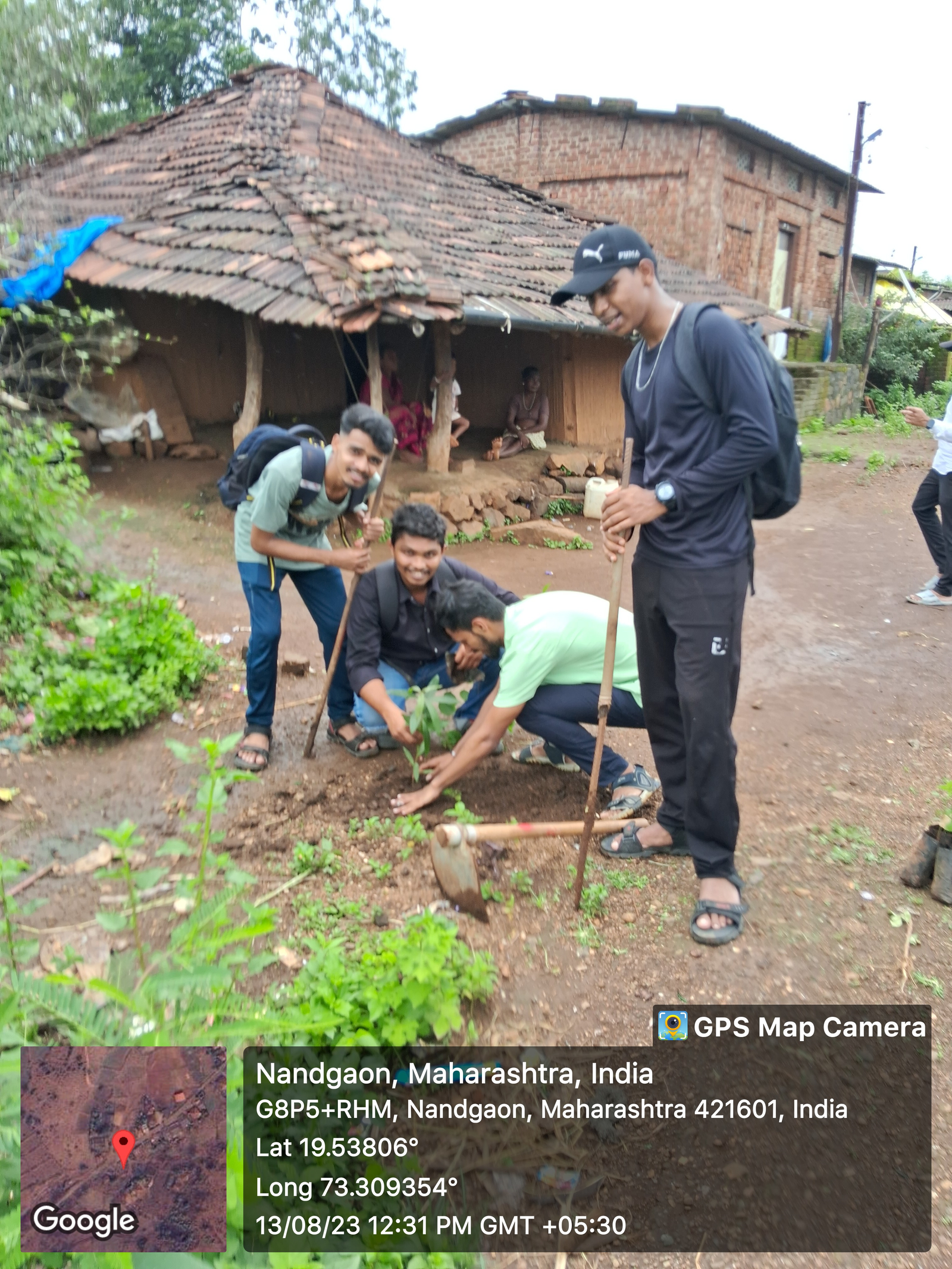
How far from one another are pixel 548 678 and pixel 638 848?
0.75m

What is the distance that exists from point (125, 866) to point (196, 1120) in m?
0.54

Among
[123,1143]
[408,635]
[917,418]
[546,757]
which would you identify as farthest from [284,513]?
[917,418]

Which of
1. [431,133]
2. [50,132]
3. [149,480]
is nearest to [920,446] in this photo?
[431,133]

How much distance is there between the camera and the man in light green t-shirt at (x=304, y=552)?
12.1 ft

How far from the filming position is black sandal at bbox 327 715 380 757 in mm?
4199

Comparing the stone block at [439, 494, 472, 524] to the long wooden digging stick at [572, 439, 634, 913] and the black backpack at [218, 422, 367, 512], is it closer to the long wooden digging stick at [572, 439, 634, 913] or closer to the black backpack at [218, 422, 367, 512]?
the black backpack at [218, 422, 367, 512]

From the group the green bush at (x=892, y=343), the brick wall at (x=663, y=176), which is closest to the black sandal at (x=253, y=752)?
the brick wall at (x=663, y=176)

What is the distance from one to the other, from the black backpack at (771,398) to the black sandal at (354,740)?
223cm

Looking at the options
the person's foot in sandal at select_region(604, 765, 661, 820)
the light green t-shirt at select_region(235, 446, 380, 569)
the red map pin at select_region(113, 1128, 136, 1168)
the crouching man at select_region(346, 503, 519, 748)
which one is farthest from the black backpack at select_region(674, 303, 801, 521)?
the red map pin at select_region(113, 1128, 136, 1168)

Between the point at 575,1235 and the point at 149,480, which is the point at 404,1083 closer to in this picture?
the point at 575,1235

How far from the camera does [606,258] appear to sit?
101 inches

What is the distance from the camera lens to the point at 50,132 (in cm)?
1466

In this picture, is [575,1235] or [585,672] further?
[585,672]

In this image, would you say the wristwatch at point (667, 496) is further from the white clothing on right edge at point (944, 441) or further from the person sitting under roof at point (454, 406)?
the person sitting under roof at point (454, 406)
